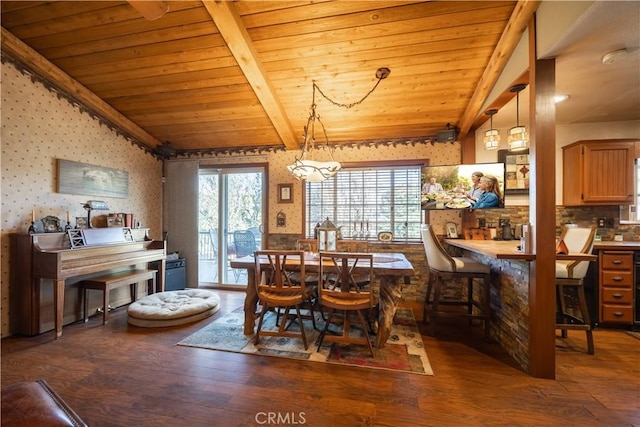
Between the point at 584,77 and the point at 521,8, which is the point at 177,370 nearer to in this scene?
the point at 521,8

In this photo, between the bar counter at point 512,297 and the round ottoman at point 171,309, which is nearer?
the bar counter at point 512,297

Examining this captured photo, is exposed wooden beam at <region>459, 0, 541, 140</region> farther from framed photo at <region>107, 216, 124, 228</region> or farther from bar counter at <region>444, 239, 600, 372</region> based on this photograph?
framed photo at <region>107, 216, 124, 228</region>

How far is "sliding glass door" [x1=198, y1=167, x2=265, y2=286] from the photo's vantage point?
15.5ft

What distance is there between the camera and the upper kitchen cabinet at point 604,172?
3199 mm

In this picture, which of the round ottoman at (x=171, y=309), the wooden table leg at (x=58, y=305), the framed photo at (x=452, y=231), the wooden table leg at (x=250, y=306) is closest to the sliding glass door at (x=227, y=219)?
Answer: the round ottoman at (x=171, y=309)

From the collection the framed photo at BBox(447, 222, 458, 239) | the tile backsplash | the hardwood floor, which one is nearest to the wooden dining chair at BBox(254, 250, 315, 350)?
the hardwood floor

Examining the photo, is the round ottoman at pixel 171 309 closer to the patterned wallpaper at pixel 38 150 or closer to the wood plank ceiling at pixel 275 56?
the patterned wallpaper at pixel 38 150

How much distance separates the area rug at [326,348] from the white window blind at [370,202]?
5.11ft

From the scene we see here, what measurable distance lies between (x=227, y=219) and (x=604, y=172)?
5.31 meters

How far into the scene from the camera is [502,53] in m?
2.51

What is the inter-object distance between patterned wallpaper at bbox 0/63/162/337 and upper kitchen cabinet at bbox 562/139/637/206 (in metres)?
6.21

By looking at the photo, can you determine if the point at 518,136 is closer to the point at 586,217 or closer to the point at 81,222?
the point at 586,217

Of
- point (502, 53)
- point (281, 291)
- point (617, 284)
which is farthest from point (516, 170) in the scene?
point (281, 291)

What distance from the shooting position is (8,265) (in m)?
2.83
